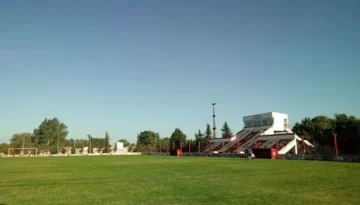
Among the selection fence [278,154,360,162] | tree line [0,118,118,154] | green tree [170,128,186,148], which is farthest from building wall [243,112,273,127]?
tree line [0,118,118,154]

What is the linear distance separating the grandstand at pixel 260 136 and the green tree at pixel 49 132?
83.2m

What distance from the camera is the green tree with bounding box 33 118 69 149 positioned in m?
125

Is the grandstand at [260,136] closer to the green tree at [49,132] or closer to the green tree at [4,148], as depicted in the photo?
the green tree at [4,148]

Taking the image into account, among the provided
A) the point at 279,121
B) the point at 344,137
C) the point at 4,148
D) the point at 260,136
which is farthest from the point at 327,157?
the point at 4,148

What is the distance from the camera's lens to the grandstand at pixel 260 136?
167ft

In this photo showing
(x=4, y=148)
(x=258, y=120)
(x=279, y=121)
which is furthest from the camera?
(x=4, y=148)

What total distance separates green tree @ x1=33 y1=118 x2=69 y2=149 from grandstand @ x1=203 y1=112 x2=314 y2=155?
83223 mm

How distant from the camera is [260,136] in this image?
57.8m

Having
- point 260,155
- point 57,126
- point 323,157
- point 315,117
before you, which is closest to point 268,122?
point 315,117

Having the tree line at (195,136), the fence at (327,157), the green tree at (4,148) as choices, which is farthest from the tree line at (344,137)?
the green tree at (4,148)

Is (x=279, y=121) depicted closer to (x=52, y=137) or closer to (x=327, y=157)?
(x=327, y=157)

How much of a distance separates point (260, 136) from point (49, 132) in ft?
333

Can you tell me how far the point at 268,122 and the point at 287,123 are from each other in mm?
5678

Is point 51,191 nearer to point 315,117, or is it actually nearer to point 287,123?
point 287,123
